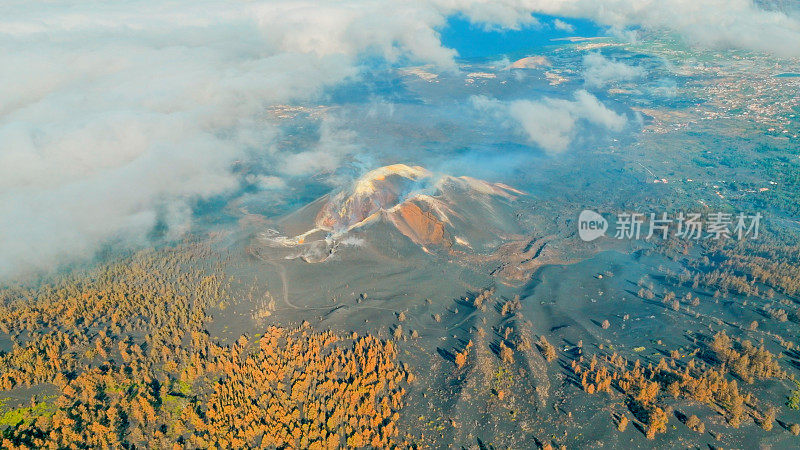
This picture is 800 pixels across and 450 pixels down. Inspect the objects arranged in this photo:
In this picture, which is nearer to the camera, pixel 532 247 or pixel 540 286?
pixel 540 286

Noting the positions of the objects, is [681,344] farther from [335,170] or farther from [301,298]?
[335,170]

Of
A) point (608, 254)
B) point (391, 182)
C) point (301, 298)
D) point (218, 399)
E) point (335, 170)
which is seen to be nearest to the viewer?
point (218, 399)

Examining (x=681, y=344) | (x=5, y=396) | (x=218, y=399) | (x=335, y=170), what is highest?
(x=681, y=344)

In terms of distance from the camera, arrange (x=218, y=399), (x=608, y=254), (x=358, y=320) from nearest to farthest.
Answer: (x=218, y=399) → (x=358, y=320) → (x=608, y=254)

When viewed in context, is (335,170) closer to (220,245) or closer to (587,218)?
(220,245)

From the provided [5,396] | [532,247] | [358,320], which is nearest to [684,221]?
[532,247]

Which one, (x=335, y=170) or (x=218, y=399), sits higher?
(x=218, y=399)

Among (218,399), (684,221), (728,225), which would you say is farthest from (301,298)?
(728,225)
